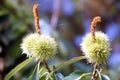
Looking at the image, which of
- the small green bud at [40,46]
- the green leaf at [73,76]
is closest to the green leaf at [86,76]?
the green leaf at [73,76]

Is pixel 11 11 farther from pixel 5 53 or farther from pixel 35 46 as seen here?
pixel 35 46

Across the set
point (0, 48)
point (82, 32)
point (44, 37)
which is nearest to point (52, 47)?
point (44, 37)

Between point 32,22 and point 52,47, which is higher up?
point 32,22

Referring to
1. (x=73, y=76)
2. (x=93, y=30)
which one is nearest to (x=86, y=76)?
(x=73, y=76)

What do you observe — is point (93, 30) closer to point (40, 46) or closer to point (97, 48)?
point (97, 48)

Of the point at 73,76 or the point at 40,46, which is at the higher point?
the point at 40,46
